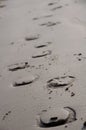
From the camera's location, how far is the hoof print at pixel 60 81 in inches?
90.2

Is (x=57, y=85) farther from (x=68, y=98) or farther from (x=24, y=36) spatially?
(x=24, y=36)

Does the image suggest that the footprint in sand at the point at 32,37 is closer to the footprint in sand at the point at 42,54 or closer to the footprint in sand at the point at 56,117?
the footprint in sand at the point at 42,54

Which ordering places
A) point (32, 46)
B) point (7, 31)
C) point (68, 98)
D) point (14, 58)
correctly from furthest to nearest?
point (7, 31), point (32, 46), point (14, 58), point (68, 98)

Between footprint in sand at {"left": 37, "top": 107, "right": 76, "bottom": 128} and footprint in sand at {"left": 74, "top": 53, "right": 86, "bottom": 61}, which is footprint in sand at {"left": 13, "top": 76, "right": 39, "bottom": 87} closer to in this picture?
footprint in sand at {"left": 74, "top": 53, "right": 86, "bottom": 61}

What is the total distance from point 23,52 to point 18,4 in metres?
3.13

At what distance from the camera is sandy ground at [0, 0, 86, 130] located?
79.0 inches

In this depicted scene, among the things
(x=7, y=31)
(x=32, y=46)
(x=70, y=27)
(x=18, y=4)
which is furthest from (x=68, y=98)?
(x=18, y=4)

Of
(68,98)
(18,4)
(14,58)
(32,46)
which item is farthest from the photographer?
(18,4)

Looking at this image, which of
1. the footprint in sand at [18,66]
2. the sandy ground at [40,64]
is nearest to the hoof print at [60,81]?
the sandy ground at [40,64]

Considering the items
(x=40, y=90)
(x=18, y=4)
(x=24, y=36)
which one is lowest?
(x=18, y=4)

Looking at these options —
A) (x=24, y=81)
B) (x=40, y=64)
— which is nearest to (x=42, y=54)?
(x=40, y=64)

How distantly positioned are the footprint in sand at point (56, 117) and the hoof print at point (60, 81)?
338 millimetres

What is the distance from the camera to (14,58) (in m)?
3.06

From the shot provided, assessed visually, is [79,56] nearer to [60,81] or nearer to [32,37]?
[60,81]
